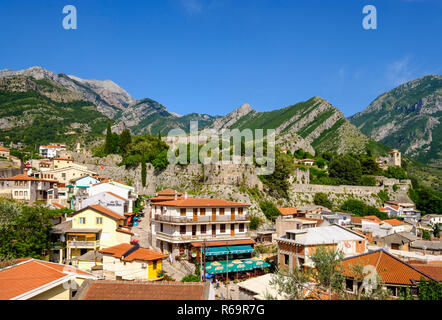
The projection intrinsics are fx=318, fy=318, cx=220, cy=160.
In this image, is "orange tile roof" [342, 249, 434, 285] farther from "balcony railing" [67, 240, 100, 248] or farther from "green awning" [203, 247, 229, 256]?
"balcony railing" [67, 240, 100, 248]

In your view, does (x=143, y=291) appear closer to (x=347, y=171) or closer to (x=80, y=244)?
(x=80, y=244)

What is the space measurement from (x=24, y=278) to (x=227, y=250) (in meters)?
20.1

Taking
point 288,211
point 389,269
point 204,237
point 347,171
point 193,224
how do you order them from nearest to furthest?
1. point 389,269
2. point 193,224
3. point 204,237
4. point 288,211
5. point 347,171

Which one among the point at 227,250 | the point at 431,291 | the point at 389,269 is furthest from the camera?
the point at 227,250

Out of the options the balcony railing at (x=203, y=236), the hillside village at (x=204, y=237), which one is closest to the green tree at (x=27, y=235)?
the hillside village at (x=204, y=237)

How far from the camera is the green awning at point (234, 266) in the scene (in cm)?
2561

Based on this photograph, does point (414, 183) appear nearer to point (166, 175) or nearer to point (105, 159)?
point (166, 175)

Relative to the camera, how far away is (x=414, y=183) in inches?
3182

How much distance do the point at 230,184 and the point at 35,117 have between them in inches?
4658

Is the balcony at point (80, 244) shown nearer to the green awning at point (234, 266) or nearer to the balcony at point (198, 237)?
the balcony at point (198, 237)

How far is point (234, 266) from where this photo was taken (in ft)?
86.8

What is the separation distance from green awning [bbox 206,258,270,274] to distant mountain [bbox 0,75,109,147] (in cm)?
9846

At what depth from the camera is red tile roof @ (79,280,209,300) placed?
942 centimetres

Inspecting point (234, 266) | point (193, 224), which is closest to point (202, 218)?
point (193, 224)
